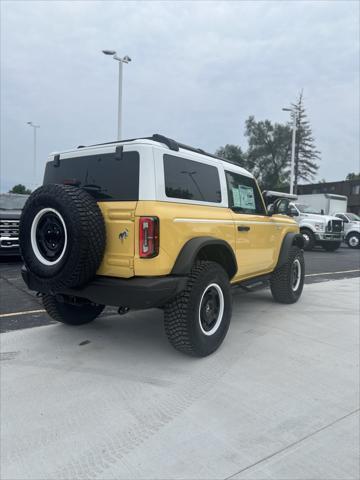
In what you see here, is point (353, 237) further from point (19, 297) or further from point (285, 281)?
point (19, 297)

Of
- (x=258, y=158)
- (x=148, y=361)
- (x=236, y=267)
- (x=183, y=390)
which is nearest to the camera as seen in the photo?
(x=183, y=390)

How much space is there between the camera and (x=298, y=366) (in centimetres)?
353

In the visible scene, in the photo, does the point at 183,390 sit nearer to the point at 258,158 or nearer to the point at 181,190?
the point at 181,190

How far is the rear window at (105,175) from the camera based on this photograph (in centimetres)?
325

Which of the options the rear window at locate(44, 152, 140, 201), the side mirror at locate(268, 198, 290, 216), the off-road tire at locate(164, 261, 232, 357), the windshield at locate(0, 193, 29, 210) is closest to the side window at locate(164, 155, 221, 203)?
the rear window at locate(44, 152, 140, 201)

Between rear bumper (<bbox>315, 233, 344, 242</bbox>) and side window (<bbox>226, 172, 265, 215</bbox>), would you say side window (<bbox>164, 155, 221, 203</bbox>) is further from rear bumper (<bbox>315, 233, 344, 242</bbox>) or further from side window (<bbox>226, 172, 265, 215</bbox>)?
rear bumper (<bbox>315, 233, 344, 242</bbox>)

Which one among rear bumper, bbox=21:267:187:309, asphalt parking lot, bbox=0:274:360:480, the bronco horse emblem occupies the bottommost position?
asphalt parking lot, bbox=0:274:360:480

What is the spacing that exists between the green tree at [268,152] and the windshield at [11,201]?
4724 centimetres

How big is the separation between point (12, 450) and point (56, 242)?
1.64 metres

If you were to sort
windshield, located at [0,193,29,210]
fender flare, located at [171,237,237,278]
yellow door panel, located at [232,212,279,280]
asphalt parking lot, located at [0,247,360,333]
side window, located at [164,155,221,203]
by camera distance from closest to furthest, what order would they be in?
fender flare, located at [171,237,237,278], side window, located at [164,155,221,203], yellow door panel, located at [232,212,279,280], asphalt parking lot, located at [0,247,360,333], windshield, located at [0,193,29,210]

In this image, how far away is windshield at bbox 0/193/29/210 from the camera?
10.2 metres

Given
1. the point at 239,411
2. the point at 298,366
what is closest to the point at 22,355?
the point at 239,411

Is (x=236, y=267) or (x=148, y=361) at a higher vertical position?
(x=236, y=267)

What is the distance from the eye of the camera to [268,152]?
5522 cm
